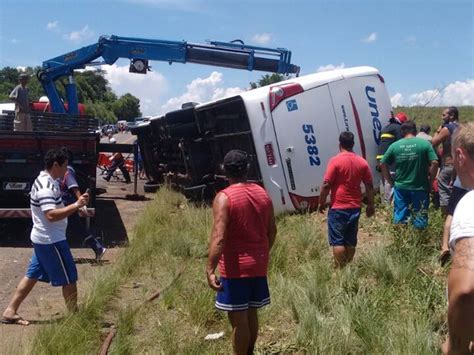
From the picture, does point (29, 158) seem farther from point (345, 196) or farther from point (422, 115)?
point (422, 115)

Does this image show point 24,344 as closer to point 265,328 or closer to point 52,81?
point 265,328

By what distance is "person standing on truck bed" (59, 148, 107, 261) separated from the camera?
6.85 metres

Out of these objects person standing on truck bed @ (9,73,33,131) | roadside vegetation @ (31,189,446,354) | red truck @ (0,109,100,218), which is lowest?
roadside vegetation @ (31,189,446,354)

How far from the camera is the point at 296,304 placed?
5109 millimetres

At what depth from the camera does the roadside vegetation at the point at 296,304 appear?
444 cm

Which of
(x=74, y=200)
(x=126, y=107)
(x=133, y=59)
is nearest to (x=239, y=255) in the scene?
(x=74, y=200)

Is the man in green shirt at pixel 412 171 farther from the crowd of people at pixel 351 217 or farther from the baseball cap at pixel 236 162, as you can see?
the baseball cap at pixel 236 162

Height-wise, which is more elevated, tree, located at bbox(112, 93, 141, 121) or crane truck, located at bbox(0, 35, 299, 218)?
tree, located at bbox(112, 93, 141, 121)

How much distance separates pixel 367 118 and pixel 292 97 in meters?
1.36

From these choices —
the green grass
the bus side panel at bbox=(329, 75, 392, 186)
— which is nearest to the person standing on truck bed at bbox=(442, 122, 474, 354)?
the green grass

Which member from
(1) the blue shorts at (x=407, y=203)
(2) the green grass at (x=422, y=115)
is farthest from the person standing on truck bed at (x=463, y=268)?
(1) the blue shorts at (x=407, y=203)

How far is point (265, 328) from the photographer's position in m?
5.14

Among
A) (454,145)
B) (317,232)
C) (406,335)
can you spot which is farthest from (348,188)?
(454,145)

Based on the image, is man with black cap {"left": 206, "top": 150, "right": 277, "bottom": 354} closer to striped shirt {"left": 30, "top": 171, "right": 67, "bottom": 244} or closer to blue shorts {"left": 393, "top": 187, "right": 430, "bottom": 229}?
striped shirt {"left": 30, "top": 171, "right": 67, "bottom": 244}
